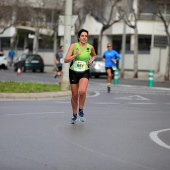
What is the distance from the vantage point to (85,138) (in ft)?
34.4

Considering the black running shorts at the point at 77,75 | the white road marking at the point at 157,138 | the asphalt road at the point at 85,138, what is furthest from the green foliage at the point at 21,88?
the white road marking at the point at 157,138

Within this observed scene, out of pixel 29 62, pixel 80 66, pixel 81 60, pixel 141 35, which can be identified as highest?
pixel 81 60

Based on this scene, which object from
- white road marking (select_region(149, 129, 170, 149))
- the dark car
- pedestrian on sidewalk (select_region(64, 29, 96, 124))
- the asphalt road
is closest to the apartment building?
the dark car

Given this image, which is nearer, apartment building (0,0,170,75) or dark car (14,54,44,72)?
apartment building (0,0,170,75)

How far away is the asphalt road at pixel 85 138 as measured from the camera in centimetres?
811

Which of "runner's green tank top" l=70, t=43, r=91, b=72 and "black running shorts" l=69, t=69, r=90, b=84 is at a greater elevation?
"runner's green tank top" l=70, t=43, r=91, b=72

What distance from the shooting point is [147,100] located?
66.4 ft

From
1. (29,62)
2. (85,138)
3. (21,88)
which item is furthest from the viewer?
(29,62)

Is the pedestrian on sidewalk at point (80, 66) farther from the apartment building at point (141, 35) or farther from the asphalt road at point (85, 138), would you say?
the apartment building at point (141, 35)

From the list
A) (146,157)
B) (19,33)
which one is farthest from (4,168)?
(19,33)

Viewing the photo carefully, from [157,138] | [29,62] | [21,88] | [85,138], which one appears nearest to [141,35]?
[29,62]

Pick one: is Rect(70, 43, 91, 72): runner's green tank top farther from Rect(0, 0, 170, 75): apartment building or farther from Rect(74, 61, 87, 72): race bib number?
Rect(0, 0, 170, 75): apartment building

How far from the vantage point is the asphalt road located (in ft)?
26.6

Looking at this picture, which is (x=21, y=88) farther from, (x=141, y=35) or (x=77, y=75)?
(x=141, y=35)
